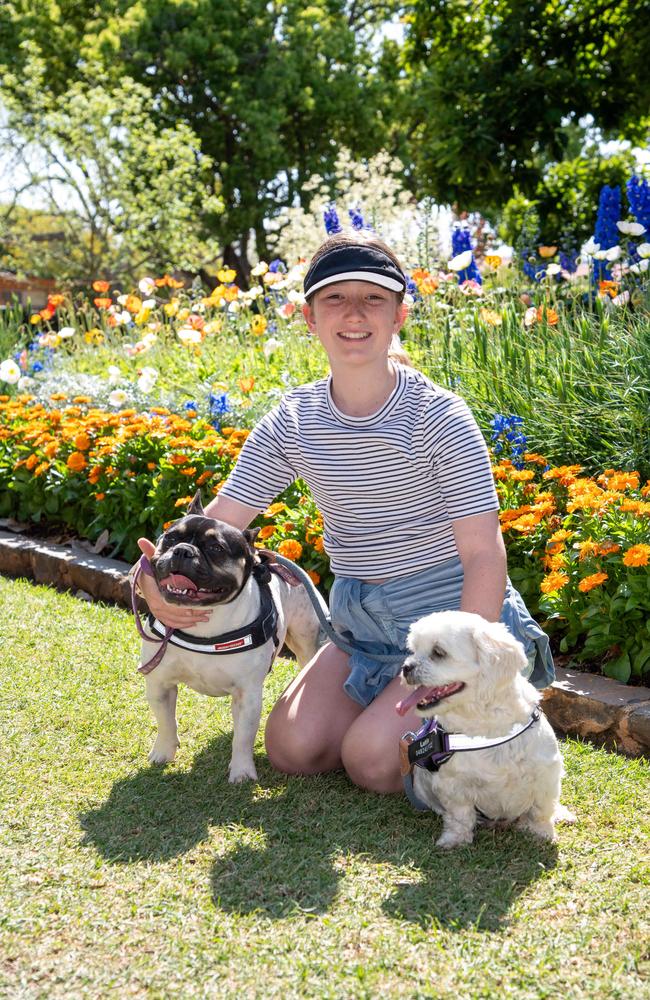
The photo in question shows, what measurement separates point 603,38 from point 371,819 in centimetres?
960

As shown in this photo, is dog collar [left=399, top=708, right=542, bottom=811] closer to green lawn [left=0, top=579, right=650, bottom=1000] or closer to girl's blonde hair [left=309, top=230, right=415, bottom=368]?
green lawn [left=0, top=579, right=650, bottom=1000]

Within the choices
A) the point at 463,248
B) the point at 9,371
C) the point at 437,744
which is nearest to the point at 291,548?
the point at 437,744

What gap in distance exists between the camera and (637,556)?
3594 millimetres

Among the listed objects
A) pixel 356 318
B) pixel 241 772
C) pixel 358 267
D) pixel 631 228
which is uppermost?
pixel 631 228

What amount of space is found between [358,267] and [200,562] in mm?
1085

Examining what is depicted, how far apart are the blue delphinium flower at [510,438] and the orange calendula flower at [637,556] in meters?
1.31

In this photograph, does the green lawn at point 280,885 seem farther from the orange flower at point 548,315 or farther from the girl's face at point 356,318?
the orange flower at point 548,315

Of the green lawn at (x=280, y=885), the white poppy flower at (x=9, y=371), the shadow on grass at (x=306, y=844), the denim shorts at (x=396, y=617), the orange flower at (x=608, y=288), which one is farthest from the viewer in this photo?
the white poppy flower at (x=9, y=371)

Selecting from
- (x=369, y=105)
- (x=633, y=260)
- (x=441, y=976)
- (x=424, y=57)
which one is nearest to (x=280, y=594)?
(x=441, y=976)

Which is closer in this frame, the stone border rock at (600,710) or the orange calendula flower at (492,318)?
the stone border rock at (600,710)

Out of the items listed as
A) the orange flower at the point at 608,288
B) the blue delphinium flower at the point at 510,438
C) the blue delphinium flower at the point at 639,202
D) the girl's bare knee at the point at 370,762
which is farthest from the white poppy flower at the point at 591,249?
the girl's bare knee at the point at 370,762

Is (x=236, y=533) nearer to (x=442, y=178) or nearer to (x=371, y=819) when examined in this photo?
(x=371, y=819)

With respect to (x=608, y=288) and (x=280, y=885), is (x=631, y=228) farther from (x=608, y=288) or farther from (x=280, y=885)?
(x=280, y=885)

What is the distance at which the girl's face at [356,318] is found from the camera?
3150 millimetres
